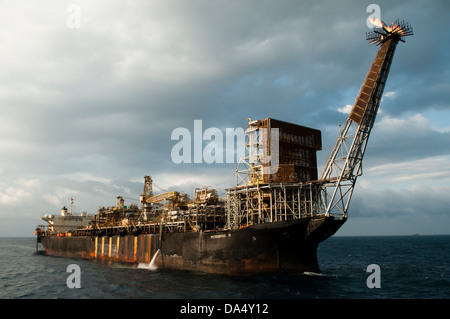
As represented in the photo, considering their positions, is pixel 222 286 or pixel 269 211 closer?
pixel 222 286

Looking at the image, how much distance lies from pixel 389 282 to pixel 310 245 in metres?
9.85

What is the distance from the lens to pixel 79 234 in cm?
7644

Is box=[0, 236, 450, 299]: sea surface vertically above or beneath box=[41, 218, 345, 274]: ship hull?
beneath

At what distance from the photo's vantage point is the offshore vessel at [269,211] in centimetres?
3584

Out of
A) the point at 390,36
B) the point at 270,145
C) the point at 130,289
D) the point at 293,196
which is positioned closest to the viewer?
the point at 130,289

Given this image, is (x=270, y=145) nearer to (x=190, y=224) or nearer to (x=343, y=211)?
(x=343, y=211)

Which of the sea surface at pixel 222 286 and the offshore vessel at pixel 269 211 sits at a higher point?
the offshore vessel at pixel 269 211

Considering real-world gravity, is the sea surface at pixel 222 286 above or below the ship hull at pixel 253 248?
below

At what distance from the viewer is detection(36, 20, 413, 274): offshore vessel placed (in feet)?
118

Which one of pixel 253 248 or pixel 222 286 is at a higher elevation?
pixel 253 248

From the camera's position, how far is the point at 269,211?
136ft

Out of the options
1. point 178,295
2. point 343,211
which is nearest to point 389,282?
point 343,211

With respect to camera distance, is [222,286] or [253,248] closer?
[222,286]

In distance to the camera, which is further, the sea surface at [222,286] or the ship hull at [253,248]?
the ship hull at [253,248]
